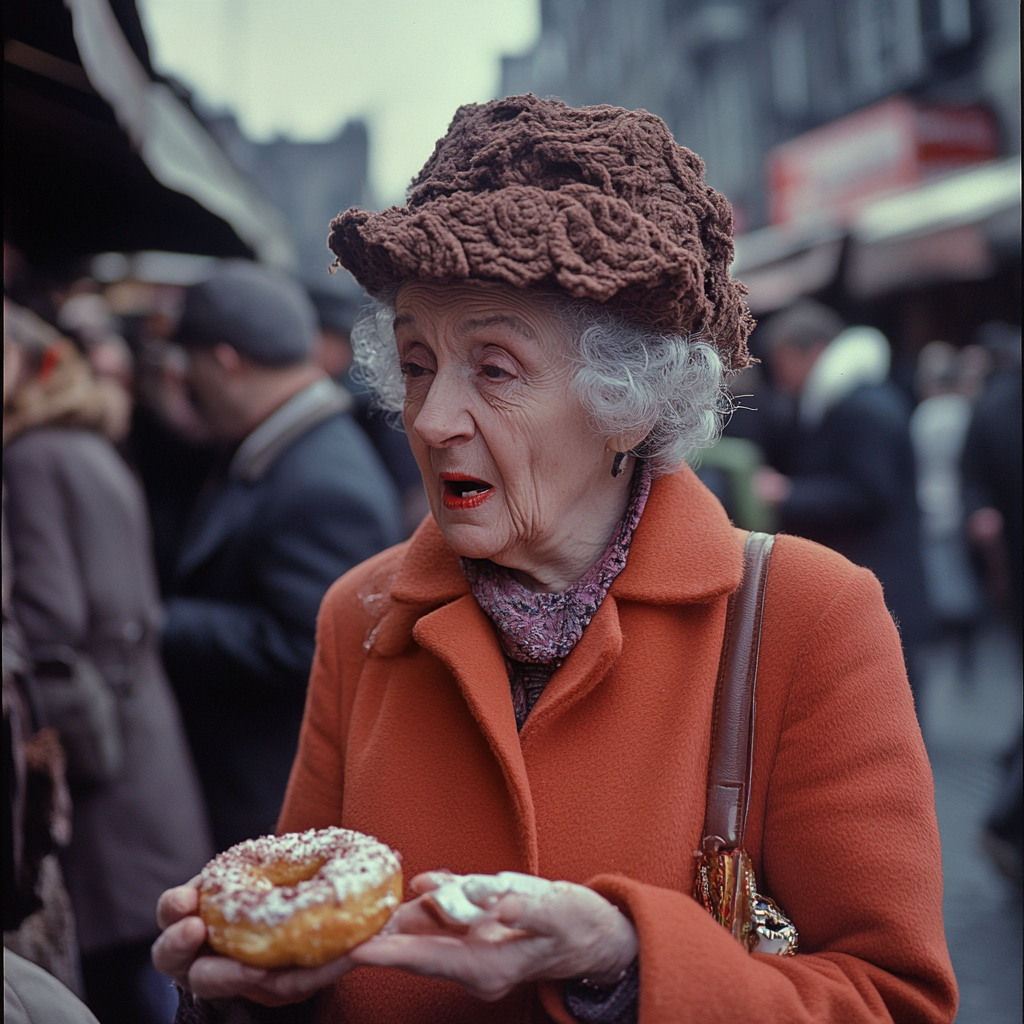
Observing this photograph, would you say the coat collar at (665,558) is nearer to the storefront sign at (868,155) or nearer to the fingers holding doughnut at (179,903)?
the fingers holding doughnut at (179,903)

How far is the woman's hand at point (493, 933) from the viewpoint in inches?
47.6

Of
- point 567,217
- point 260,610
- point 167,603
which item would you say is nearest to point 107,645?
point 167,603

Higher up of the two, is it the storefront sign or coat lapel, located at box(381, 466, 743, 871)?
the storefront sign

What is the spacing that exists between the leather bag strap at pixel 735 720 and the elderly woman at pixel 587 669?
0.02 metres

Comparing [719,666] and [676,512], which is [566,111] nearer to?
[676,512]

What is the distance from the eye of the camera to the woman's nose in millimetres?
1558

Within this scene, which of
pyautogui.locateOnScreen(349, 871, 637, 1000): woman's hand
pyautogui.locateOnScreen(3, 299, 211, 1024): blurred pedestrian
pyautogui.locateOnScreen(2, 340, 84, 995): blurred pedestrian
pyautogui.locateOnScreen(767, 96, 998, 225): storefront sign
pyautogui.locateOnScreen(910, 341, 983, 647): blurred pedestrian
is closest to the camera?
pyautogui.locateOnScreen(349, 871, 637, 1000): woman's hand

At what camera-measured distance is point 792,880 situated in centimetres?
144

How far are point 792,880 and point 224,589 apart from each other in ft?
7.31

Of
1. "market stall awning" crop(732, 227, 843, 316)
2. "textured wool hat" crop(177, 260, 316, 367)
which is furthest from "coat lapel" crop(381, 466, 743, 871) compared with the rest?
"market stall awning" crop(732, 227, 843, 316)

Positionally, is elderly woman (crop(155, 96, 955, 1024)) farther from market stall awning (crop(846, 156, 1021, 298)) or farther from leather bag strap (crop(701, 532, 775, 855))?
market stall awning (crop(846, 156, 1021, 298))

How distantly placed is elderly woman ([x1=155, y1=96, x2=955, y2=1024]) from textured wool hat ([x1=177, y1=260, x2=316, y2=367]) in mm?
1853

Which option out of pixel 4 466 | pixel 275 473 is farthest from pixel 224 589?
pixel 4 466

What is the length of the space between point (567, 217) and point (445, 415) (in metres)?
0.35
